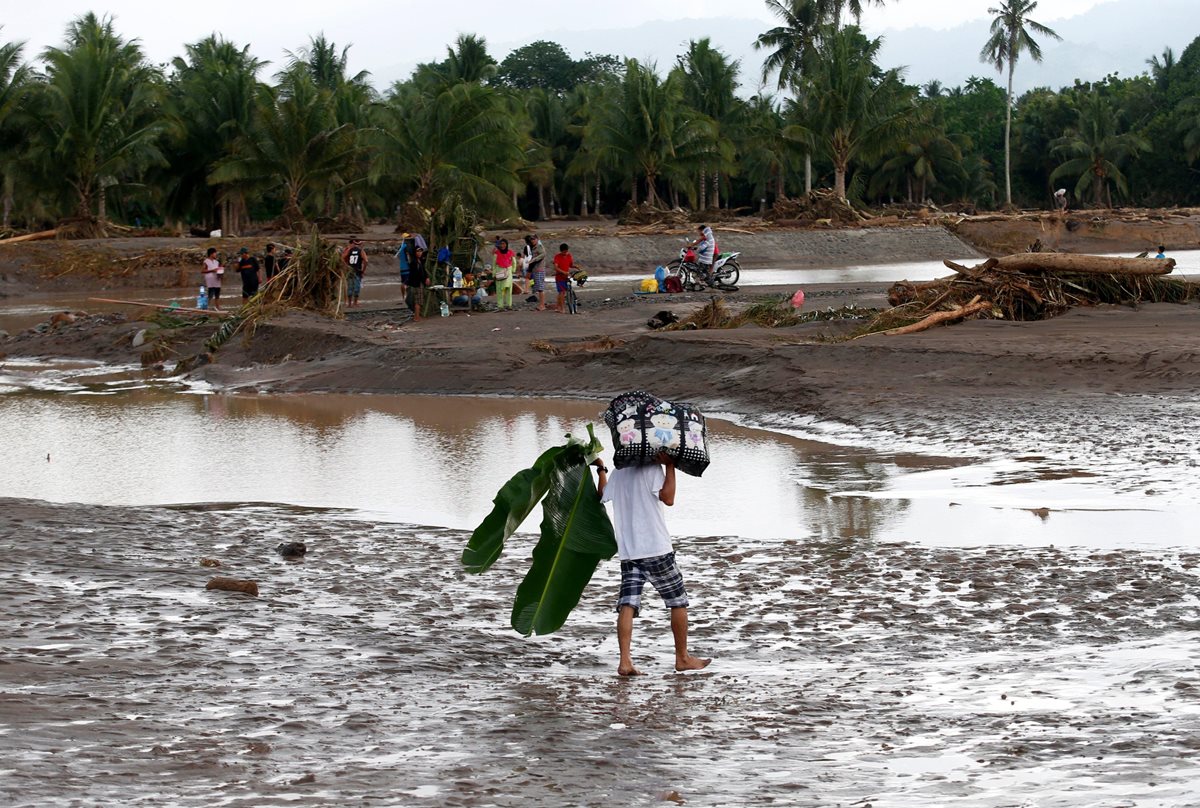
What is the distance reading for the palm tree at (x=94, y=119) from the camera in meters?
43.0

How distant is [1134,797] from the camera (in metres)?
4.28

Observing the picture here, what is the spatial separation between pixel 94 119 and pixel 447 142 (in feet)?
35.3

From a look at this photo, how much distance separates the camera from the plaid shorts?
20.3ft

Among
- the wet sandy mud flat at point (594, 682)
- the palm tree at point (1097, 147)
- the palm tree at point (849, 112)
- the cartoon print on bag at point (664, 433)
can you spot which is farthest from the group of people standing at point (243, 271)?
the palm tree at point (1097, 147)

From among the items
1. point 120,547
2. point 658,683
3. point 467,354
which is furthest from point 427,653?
point 467,354

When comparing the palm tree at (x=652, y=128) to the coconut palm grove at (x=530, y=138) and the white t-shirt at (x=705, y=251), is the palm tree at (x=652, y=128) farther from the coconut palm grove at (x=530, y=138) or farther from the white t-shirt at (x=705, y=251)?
the white t-shirt at (x=705, y=251)

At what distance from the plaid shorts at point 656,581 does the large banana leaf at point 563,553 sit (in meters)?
0.27

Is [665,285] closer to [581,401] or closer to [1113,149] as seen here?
[581,401]

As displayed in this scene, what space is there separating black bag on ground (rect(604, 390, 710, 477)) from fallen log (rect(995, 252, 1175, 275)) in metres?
15.1

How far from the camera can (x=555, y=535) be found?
656 centimetres

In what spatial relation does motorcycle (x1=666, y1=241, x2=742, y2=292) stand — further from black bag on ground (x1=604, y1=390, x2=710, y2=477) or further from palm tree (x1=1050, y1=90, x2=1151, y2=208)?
palm tree (x1=1050, y1=90, x2=1151, y2=208)

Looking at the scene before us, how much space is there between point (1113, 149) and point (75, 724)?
71454 mm

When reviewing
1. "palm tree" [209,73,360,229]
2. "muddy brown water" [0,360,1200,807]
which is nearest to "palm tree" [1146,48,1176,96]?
"palm tree" [209,73,360,229]

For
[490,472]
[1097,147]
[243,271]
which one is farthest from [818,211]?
[490,472]
